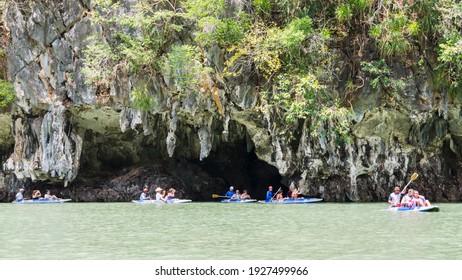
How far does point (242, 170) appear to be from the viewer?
32.9m

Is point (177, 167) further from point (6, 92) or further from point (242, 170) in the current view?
point (6, 92)

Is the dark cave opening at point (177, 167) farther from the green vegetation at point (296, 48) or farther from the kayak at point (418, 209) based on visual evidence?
the kayak at point (418, 209)

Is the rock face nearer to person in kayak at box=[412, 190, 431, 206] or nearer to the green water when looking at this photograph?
person in kayak at box=[412, 190, 431, 206]

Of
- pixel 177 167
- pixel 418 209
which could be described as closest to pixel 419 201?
pixel 418 209

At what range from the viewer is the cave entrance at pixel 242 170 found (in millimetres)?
32219

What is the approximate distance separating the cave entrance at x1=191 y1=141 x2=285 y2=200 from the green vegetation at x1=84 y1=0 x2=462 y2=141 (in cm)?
738

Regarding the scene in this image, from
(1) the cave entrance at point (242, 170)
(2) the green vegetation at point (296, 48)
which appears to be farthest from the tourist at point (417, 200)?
(1) the cave entrance at point (242, 170)

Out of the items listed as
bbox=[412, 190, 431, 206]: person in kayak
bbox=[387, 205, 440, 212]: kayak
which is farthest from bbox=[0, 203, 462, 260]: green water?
bbox=[412, 190, 431, 206]: person in kayak

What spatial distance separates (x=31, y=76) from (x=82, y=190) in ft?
20.7

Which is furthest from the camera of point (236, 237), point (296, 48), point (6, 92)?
point (6, 92)

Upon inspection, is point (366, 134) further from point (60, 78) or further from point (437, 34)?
point (60, 78)

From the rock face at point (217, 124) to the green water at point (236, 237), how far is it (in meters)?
7.17

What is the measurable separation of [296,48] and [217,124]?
591 centimetres

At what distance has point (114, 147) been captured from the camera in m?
32.1
